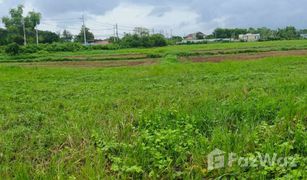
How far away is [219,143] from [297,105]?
2.14 meters

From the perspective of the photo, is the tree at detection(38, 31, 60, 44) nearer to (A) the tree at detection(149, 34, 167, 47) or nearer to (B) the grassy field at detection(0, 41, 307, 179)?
(A) the tree at detection(149, 34, 167, 47)

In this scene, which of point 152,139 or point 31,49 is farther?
point 31,49

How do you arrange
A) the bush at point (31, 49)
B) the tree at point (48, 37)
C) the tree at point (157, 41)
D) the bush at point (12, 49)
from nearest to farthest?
the bush at point (12, 49)
the bush at point (31, 49)
the tree at point (157, 41)
the tree at point (48, 37)

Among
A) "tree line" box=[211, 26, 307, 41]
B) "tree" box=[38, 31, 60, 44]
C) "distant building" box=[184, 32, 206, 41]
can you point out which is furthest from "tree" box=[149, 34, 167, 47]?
"distant building" box=[184, 32, 206, 41]

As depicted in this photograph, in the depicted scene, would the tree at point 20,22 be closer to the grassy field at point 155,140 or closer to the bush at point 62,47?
the bush at point 62,47

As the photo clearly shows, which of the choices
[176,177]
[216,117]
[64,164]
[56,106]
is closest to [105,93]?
[56,106]

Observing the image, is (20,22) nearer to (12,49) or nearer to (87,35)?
(87,35)

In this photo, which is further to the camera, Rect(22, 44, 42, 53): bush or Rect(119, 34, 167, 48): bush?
Rect(119, 34, 167, 48): bush

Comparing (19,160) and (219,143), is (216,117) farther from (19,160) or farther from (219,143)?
(19,160)

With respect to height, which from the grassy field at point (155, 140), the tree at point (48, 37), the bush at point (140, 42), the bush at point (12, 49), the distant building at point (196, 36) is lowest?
the grassy field at point (155, 140)

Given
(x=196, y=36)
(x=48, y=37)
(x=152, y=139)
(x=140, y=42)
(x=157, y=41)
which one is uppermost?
(x=196, y=36)

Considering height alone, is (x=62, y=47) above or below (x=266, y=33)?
below

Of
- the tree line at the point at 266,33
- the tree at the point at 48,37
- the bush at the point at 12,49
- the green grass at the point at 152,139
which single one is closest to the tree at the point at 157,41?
the tree at the point at 48,37

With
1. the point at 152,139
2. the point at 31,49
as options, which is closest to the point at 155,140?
the point at 152,139
